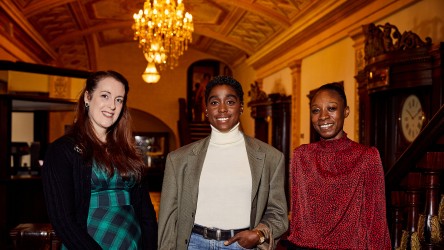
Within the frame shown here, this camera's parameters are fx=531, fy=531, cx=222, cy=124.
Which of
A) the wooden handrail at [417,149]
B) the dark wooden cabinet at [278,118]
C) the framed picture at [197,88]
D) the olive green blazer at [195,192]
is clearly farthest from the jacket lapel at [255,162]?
the framed picture at [197,88]

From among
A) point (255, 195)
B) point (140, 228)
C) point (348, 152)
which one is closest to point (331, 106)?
point (348, 152)

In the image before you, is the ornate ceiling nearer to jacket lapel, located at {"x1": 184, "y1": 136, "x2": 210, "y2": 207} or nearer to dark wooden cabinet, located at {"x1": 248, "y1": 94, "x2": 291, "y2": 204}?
dark wooden cabinet, located at {"x1": 248, "y1": 94, "x2": 291, "y2": 204}

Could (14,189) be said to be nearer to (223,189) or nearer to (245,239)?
(223,189)

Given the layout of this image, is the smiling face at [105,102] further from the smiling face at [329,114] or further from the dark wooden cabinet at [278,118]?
the dark wooden cabinet at [278,118]

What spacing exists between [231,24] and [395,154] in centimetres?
861

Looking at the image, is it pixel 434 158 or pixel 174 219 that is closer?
pixel 174 219

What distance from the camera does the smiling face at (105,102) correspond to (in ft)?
8.61

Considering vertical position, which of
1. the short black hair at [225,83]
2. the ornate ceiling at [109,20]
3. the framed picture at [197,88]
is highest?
the ornate ceiling at [109,20]

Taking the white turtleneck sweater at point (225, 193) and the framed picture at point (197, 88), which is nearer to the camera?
the white turtleneck sweater at point (225, 193)

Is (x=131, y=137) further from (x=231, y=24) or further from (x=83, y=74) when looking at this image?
(x=231, y=24)

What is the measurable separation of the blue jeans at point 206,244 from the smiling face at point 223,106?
558 mm

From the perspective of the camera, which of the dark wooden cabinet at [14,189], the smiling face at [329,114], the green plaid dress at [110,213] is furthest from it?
the dark wooden cabinet at [14,189]

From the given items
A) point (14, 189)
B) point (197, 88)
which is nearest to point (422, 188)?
point (14, 189)

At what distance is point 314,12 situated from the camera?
10.8 m
